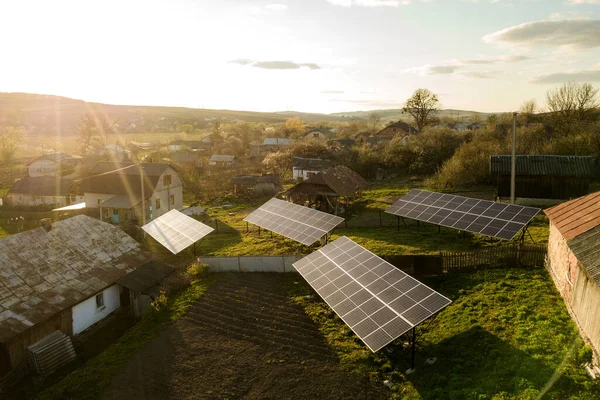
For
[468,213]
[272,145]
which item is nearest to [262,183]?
[468,213]

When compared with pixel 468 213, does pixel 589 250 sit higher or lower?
higher

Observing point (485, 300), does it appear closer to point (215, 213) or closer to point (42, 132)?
point (215, 213)

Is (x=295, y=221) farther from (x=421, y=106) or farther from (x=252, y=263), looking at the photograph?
(x=421, y=106)

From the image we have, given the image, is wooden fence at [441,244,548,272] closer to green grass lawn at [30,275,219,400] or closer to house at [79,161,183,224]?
green grass lawn at [30,275,219,400]

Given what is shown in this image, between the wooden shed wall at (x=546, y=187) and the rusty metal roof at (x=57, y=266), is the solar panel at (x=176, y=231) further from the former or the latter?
the wooden shed wall at (x=546, y=187)

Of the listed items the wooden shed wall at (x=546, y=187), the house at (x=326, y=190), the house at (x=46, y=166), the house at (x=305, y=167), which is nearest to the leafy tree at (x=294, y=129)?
the house at (x=305, y=167)

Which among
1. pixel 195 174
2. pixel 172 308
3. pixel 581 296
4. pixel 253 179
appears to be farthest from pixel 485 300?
pixel 195 174
